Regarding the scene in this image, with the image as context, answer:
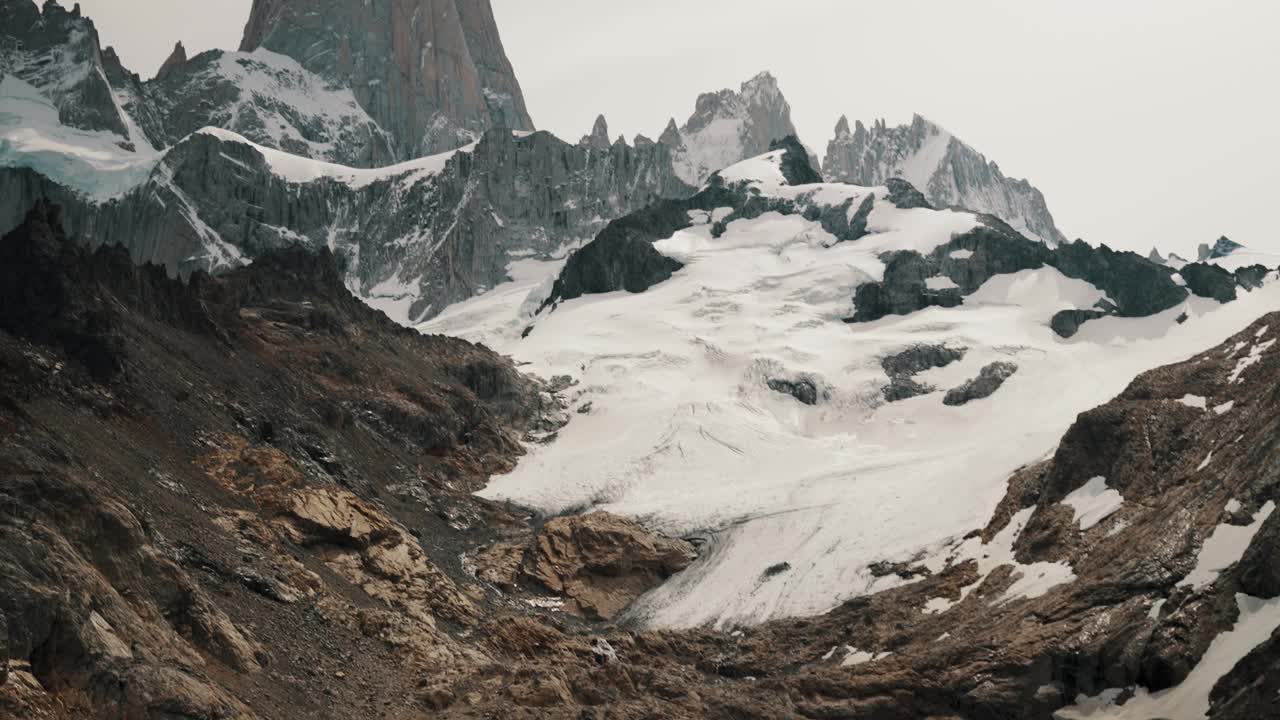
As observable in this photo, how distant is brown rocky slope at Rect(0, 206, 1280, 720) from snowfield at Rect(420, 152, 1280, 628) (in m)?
3.78

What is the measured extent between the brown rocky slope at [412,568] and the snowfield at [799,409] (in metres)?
3.78

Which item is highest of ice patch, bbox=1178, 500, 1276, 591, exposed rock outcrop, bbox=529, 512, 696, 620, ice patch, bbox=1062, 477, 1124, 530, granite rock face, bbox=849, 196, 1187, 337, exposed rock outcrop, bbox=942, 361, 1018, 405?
granite rock face, bbox=849, 196, 1187, 337

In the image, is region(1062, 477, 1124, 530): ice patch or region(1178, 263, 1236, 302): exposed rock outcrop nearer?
region(1062, 477, 1124, 530): ice patch

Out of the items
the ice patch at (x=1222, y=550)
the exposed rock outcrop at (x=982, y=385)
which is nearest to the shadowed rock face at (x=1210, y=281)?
the exposed rock outcrop at (x=982, y=385)

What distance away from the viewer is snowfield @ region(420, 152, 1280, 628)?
77500 mm

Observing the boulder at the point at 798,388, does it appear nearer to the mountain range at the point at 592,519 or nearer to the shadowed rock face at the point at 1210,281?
the mountain range at the point at 592,519

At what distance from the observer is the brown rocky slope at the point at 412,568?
42312 mm

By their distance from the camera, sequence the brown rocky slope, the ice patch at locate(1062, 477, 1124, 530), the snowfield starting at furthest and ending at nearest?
the snowfield < the ice patch at locate(1062, 477, 1124, 530) < the brown rocky slope

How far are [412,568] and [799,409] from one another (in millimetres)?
69848

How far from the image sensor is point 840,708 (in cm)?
5419

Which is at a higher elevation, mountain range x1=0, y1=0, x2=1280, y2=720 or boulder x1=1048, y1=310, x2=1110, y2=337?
boulder x1=1048, y1=310, x2=1110, y2=337

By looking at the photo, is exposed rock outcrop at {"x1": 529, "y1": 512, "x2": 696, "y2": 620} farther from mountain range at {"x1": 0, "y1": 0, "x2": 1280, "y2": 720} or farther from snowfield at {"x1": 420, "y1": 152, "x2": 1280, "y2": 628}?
snowfield at {"x1": 420, "y1": 152, "x2": 1280, "y2": 628}

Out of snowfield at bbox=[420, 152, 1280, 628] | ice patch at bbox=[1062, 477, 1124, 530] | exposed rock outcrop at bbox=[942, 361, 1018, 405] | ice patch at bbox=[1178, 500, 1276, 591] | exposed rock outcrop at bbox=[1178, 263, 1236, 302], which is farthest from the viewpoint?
exposed rock outcrop at bbox=[1178, 263, 1236, 302]

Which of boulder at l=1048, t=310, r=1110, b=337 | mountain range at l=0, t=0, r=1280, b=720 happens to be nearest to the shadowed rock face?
boulder at l=1048, t=310, r=1110, b=337
